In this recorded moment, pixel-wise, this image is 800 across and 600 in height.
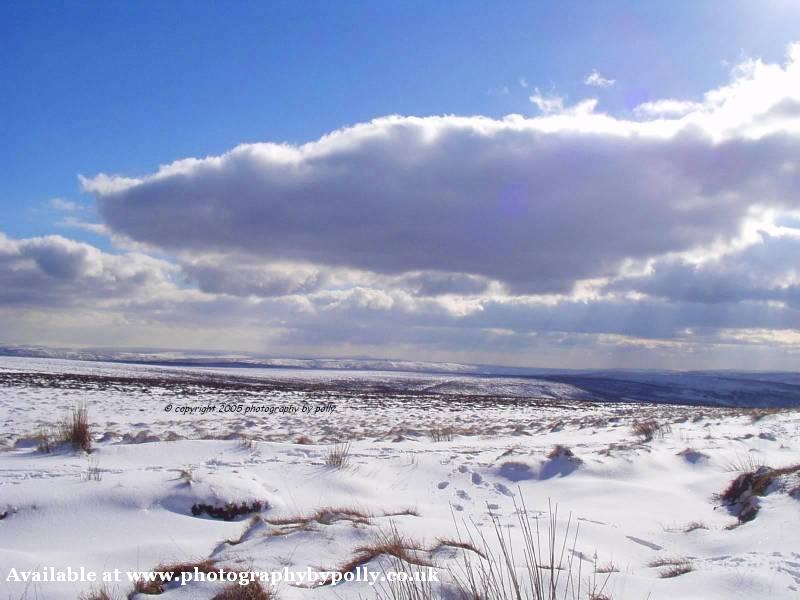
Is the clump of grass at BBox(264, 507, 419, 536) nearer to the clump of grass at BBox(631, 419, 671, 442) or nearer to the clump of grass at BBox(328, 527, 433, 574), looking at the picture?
the clump of grass at BBox(328, 527, 433, 574)

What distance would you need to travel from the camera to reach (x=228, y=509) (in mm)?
5656

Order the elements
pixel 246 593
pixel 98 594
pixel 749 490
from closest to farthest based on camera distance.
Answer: pixel 246 593
pixel 98 594
pixel 749 490

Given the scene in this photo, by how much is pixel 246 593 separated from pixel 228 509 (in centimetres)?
234

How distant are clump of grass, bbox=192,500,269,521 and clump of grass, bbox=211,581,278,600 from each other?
2147mm

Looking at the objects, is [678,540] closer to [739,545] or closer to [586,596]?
[739,545]

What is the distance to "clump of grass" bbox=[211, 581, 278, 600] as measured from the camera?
343 centimetres

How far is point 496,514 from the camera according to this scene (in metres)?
5.84

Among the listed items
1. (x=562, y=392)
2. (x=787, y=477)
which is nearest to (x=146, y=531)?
(x=787, y=477)

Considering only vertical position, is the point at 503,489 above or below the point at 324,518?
below

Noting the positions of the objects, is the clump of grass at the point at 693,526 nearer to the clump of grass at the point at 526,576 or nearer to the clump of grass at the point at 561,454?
the clump of grass at the point at 526,576

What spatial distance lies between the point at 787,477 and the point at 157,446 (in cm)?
819

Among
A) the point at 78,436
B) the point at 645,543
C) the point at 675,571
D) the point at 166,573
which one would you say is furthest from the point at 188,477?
the point at 675,571

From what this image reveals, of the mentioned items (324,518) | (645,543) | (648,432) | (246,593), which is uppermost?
(246,593)

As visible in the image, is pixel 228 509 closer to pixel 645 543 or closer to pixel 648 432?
pixel 645 543
